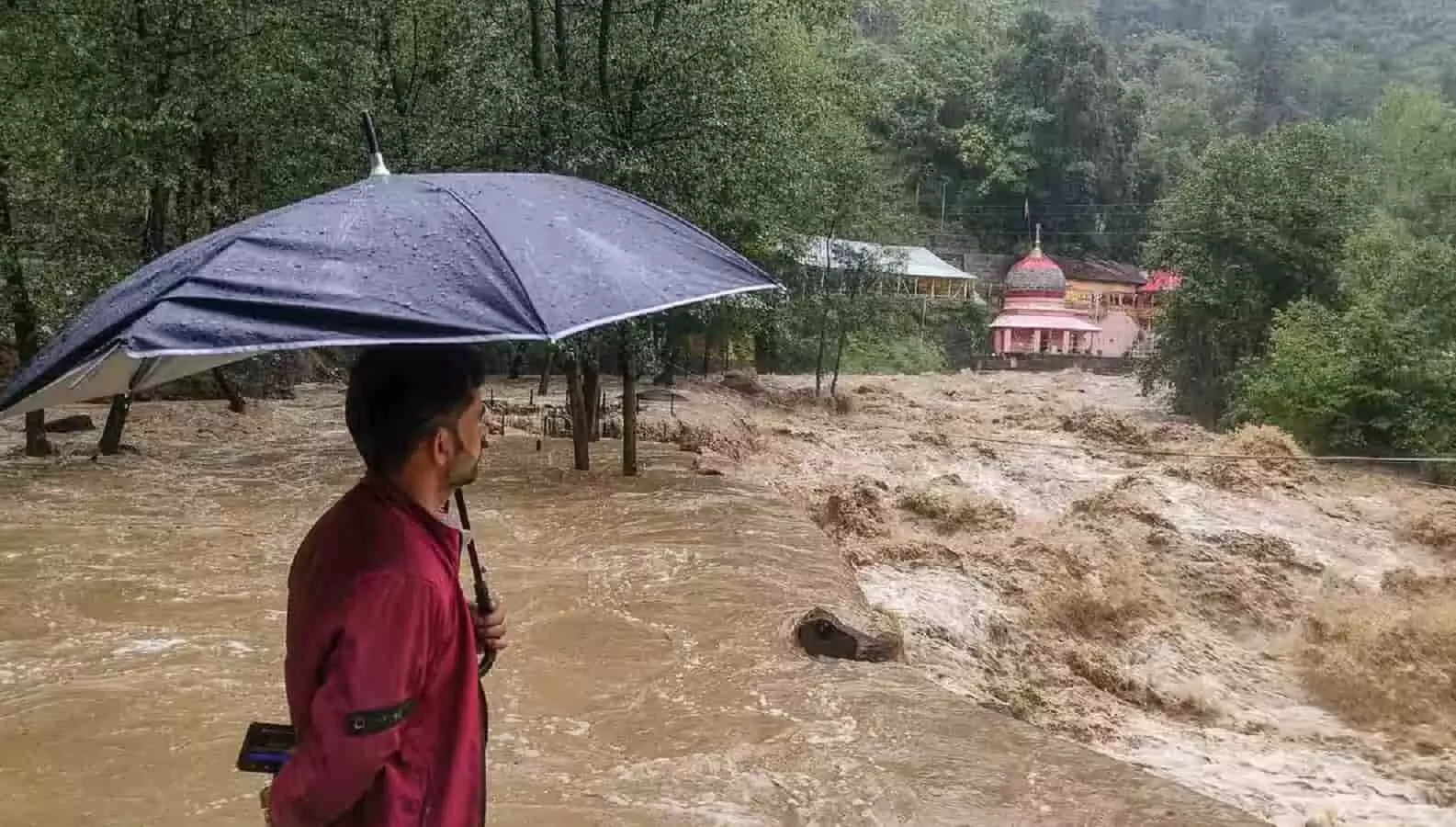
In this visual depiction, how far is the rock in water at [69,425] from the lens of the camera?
49.5ft

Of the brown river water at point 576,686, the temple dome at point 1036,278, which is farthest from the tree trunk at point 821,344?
the brown river water at point 576,686

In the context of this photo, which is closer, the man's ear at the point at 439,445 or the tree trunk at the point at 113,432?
the man's ear at the point at 439,445

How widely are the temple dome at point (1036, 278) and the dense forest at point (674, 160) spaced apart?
7.33ft

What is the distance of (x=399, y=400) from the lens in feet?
5.96

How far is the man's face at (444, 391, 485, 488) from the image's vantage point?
1872 millimetres

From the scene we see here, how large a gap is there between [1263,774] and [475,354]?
272 inches

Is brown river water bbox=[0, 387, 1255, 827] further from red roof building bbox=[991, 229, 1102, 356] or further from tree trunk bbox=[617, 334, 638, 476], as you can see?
red roof building bbox=[991, 229, 1102, 356]

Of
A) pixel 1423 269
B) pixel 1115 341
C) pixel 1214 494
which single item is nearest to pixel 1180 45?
pixel 1115 341

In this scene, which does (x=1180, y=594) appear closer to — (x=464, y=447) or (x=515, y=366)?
(x=464, y=447)

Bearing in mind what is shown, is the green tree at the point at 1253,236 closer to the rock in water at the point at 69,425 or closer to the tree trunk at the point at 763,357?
the tree trunk at the point at 763,357

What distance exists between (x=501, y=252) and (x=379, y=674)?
71 centimetres

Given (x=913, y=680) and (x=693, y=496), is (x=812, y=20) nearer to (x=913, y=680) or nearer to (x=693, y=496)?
(x=693, y=496)

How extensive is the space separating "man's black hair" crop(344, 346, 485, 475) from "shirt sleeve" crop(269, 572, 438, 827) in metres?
0.24

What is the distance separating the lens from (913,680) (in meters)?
6.29
